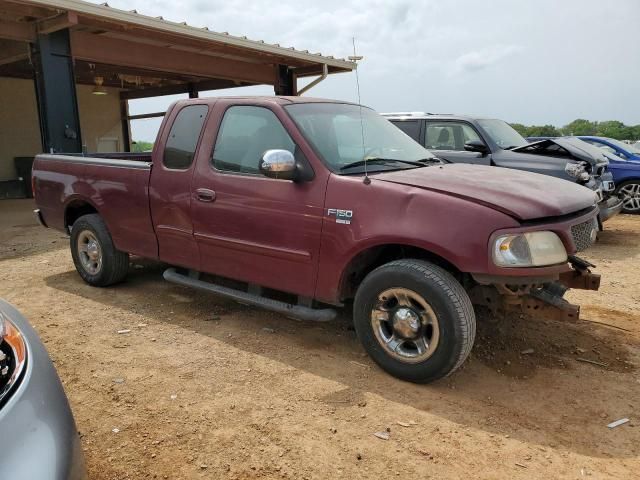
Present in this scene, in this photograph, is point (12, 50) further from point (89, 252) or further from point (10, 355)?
point (10, 355)

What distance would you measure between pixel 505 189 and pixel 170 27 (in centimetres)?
849

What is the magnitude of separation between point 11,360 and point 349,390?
201cm

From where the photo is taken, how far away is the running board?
370cm

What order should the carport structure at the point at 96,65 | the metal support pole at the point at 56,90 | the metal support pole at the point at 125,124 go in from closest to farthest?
1. the carport structure at the point at 96,65
2. the metal support pole at the point at 56,90
3. the metal support pole at the point at 125,124

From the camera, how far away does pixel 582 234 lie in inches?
132

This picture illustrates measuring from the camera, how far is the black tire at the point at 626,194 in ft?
34.1

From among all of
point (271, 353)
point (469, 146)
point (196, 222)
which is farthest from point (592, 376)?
point (469, 146)

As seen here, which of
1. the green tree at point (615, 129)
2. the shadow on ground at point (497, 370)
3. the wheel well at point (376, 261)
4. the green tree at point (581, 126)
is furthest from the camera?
the green tree at point (581, 126)

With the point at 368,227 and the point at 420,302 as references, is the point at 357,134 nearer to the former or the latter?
the point at 368,227

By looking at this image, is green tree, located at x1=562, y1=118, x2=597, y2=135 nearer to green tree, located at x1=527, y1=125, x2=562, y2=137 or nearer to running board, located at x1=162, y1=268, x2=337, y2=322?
green tree, located at x1=527, y1=125, x2=562, y2=137

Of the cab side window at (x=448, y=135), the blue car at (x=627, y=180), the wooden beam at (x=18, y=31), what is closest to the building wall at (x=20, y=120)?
the wooden beam at (x=18, y=31)

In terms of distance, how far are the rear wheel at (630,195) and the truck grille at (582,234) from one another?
321 inches

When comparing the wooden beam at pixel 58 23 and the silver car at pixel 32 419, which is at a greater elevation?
the wooden beam at pixel 58 23

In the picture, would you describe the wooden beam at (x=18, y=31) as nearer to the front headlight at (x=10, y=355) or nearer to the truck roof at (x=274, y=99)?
the truck roof at (x=274, y=99)
